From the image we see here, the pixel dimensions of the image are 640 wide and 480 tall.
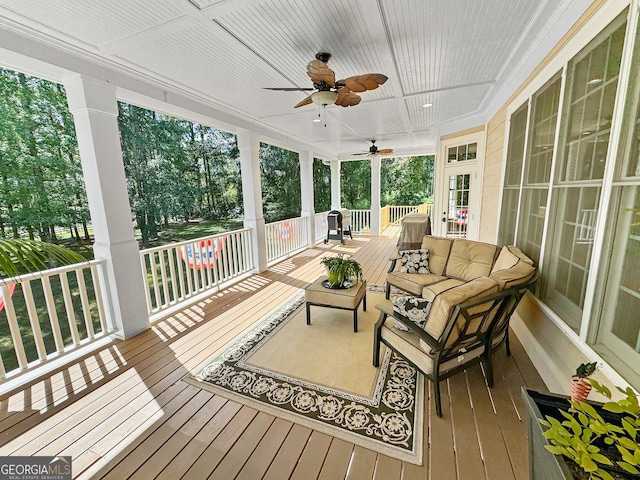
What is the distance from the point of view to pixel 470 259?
326cm

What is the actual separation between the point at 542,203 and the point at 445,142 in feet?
11.9

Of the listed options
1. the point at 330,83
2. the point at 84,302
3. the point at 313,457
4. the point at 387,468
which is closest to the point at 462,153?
the point at 330,83

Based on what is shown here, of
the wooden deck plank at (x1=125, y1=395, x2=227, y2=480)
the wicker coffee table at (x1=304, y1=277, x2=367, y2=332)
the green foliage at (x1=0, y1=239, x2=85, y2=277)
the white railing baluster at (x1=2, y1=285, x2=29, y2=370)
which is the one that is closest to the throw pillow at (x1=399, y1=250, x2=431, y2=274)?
the wicker coffee table at (x1=304, y1=277, x2=367, y2=332)

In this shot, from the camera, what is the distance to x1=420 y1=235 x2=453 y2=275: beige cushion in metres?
3.51

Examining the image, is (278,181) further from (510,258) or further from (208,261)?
(510,258)

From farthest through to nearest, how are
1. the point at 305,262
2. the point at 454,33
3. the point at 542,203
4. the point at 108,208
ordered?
the point at 305,262
the point at 108,208
the point at 542,203
the point at 454,33

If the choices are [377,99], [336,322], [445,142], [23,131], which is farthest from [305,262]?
[23,131]

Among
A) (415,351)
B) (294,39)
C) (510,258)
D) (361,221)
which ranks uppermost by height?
(294,39)

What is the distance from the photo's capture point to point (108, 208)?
264cm

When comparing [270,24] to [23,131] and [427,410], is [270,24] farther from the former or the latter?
[23,131]

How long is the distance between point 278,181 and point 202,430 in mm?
11111

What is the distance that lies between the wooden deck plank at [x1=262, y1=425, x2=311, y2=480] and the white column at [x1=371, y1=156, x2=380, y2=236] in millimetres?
7838

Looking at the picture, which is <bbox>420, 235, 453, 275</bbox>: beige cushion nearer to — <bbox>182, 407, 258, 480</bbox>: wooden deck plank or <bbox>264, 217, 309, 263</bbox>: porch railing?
<bbox>182, 407, 258, 480</bbox>: wooden deck plank

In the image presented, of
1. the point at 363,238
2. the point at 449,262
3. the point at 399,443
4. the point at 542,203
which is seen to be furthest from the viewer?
the point at 363,238
